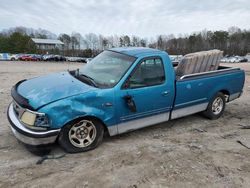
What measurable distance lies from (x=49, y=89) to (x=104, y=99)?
90cm

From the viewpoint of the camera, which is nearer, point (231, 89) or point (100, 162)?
point (100, 162)

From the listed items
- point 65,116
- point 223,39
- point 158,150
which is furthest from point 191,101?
point 223,39

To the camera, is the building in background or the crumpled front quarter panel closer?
the crumpled front quarter panel

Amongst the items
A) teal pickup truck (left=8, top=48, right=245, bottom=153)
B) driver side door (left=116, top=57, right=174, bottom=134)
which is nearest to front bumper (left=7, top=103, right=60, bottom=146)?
teal pickup truck (left=8, top=48, right=245, bottom=153)

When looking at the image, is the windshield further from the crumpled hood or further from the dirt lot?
the dirt lot

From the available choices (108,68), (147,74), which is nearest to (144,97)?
(147,74)

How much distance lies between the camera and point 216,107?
560cm

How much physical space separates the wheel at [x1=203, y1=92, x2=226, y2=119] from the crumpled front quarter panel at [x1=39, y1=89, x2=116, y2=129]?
2.70 metres

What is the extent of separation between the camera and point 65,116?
3.38 metres

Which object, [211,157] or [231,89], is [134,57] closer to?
[211,157]

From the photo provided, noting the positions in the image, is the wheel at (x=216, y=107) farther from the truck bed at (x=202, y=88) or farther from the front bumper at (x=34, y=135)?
the front bumper at (x=34, y=135)

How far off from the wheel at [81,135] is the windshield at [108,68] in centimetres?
69

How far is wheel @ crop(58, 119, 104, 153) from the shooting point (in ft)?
11.6

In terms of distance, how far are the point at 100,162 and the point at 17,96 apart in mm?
1689
